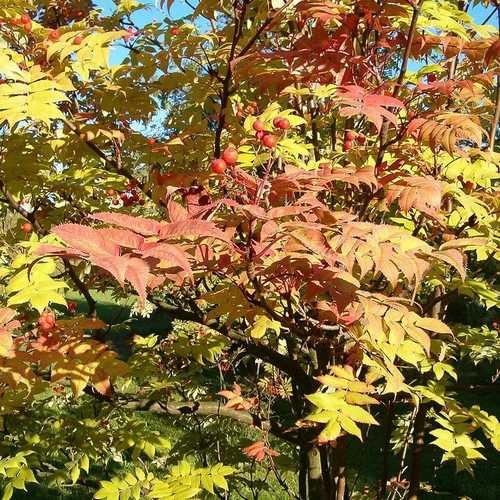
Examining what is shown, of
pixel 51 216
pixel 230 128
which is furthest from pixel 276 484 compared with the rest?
pixel 230 128

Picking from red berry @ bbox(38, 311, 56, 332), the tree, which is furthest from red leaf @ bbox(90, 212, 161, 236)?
red berry @ bbox(38, 311, 56, 332)

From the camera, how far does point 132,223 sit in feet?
4.29

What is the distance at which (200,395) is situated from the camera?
4.96 m

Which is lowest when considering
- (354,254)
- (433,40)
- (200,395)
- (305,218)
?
(200,395)

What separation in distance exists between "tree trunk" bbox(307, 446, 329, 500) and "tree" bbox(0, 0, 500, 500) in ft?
0.04

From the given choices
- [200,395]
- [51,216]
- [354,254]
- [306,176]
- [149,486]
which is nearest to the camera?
[354,254]

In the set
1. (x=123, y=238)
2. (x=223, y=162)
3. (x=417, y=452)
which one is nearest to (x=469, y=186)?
(x=417, y=452)

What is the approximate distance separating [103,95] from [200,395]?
2889 millimetres

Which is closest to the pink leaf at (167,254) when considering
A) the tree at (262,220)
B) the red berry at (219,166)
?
the tree at (262,220)

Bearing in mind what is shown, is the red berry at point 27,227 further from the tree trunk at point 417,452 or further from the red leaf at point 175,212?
the tree trunk at point 417,452

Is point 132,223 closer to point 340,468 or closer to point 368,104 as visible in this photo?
point 368,104

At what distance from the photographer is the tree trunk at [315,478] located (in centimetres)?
323

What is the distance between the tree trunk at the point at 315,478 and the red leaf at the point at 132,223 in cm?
235

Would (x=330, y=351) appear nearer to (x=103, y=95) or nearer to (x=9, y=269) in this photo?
(x=9, y=269)
